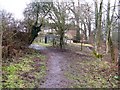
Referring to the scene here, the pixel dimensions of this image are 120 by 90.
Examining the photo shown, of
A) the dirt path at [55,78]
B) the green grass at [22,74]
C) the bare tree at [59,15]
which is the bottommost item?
the dirt path at [55,78]

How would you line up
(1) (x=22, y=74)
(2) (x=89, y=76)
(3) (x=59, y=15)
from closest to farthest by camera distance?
(1) (x=22, y=74)
(2) (x=89, y=76)
(3) (x=59, y=15)

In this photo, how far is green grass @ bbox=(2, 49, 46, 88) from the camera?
3.34 m

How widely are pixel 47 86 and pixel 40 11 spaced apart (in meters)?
4.02

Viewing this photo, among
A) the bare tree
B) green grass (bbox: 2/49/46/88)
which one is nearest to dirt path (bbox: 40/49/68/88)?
green grass (bbox: 2/49/46/88)

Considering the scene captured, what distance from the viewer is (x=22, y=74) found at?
3.81 meters

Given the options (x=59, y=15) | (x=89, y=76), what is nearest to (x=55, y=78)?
(x=89, y=76)

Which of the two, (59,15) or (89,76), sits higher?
(59,15)

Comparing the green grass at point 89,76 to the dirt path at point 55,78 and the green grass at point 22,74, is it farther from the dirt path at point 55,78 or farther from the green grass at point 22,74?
the green grass at point 22,74

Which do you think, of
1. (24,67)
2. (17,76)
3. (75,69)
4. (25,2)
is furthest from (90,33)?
(17,76)

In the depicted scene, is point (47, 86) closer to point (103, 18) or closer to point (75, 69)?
point (75, 69)

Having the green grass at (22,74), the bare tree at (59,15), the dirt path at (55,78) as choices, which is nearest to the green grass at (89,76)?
the dirt path at (55,78)

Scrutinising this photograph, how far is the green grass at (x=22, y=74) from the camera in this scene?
334cm

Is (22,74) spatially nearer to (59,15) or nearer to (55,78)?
(55,78)

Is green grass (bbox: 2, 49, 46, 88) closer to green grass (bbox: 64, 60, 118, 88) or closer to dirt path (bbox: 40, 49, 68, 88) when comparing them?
dirt path (bbox: 40, 49, 68, 88)
